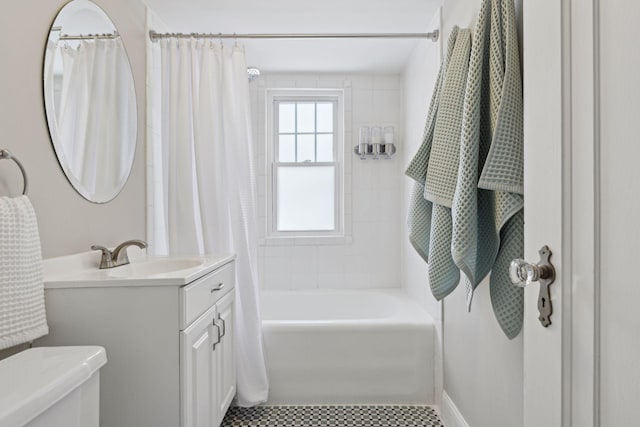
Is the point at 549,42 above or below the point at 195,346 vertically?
above

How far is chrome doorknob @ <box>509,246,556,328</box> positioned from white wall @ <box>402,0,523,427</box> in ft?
2.23

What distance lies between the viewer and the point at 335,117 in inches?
130

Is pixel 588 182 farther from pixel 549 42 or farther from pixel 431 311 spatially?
pixel 431 311

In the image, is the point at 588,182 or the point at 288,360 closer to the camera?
the point at 588,182

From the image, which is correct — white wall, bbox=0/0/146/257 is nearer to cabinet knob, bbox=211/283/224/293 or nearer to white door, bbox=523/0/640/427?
cabinet knob, bbox=211/283/224/293

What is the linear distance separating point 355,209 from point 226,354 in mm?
1691

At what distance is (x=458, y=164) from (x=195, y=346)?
116cm

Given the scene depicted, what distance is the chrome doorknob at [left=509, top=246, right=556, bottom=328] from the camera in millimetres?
714

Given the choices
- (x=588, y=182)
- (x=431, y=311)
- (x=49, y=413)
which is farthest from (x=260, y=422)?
(x=588, y=182)

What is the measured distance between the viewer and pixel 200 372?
4.91 feet

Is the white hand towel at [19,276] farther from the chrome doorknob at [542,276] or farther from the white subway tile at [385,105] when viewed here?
the white subway tile at [385,105]

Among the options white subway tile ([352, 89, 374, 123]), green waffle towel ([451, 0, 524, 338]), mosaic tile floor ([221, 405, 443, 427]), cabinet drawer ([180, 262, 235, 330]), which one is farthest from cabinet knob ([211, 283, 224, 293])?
white subway tile ([352, 89, 374, 123])

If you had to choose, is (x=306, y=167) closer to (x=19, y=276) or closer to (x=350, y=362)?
(x=350, y=362)

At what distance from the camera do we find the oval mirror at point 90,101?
148 centimetres
